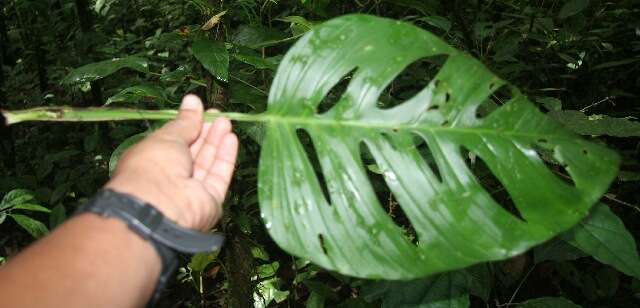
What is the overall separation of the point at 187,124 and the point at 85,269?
381mm

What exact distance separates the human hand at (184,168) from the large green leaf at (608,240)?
85 cm

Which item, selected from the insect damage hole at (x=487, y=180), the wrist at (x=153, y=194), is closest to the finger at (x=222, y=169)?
the wrist at (x=153, y=194)

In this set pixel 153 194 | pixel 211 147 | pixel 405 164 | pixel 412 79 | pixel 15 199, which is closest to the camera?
pixel 153 194

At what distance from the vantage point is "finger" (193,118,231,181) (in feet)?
3.62

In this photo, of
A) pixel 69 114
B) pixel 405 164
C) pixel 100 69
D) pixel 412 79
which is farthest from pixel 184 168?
pixel 412 79

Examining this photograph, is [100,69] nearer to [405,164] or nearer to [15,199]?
[15,199]

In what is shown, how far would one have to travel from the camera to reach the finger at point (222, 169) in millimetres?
1065

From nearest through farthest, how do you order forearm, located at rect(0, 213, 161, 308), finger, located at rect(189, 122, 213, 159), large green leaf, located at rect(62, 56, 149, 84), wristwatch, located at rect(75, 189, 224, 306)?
forearm, located at rect(0, 213, 161, 308)
wristwatch, located at rect(75, 189, 224, 306)
finger, located at rect(189, 122, 213, 159)
large green leaf, located at rect(62, 56, 149, 84)

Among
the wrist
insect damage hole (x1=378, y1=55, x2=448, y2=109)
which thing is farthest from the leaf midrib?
insect damage hole (x1=378, y1=55, x2=448, y2=109)

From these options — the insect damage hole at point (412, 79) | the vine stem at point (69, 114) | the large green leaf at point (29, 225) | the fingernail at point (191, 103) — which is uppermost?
the vine stem at point (69, 114)

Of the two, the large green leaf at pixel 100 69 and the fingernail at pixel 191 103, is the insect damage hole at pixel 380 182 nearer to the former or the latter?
the fingernail at pixel 191 103

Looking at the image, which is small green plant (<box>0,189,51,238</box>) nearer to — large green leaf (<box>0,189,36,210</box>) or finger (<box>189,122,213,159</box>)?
large green leaf (<box>0,189,36,210</box>)

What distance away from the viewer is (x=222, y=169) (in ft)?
3.59

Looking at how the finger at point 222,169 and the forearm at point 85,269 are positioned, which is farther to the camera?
the finger at point 222,169
